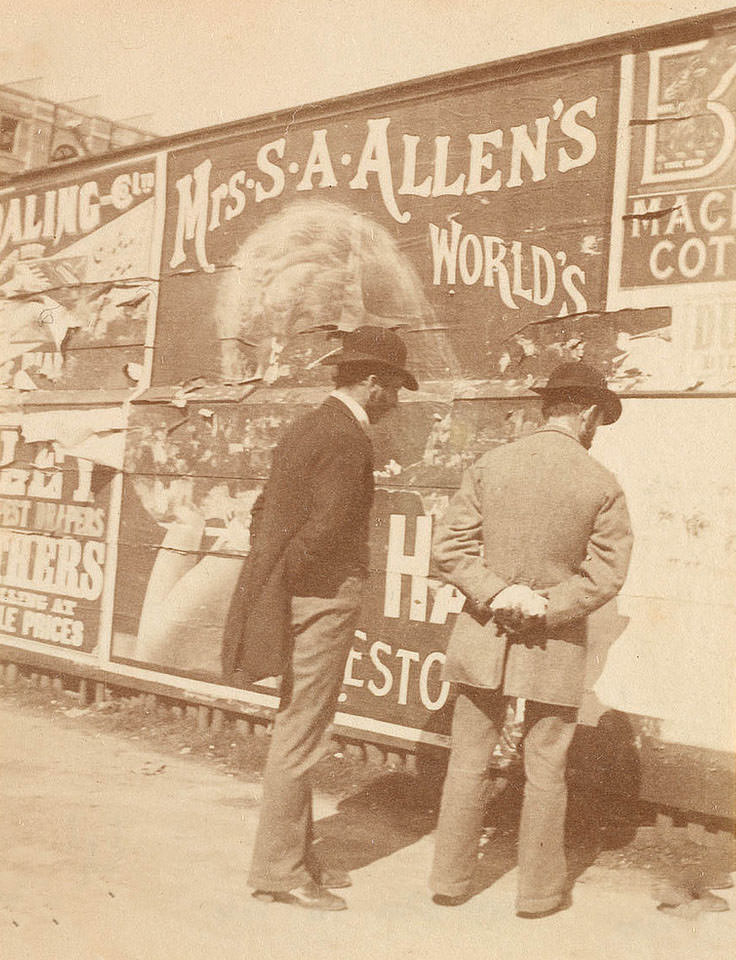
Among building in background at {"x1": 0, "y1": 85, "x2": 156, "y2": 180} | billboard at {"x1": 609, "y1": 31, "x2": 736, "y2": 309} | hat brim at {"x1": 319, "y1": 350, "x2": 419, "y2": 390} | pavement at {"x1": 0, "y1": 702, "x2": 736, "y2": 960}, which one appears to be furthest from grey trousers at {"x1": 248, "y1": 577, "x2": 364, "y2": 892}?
building in background at {"x1": 0, "y1": 85, "x2": 156, "y2": 180}

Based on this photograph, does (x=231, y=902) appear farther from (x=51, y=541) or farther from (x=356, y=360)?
(x=51, y=541)

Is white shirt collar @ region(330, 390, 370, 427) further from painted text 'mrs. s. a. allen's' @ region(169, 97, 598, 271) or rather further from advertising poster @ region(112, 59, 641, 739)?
painted text 'mrs. s. a. allen's' @ region(169, 97, 598, 271)

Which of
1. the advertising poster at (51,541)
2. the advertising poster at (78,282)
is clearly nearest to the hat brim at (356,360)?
the advertising poster at (78,282)

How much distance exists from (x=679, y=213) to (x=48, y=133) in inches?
184

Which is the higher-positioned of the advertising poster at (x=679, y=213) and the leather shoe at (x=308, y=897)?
the advertising poster at (x=679, y=213)

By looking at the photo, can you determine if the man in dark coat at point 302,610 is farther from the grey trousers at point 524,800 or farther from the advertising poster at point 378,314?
the advertising poster at point 378,314

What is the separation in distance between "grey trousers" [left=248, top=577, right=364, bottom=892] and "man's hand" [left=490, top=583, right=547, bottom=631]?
22.0 inches

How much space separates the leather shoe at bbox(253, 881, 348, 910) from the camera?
352 centimetres

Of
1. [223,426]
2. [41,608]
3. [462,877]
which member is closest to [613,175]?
[223,426]

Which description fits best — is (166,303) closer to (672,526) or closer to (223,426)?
(223,426)

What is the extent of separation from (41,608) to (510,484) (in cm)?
442

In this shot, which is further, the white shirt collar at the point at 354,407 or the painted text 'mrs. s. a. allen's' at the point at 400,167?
the painted text 'mrs. s. a. allen's' at the point at 400,167

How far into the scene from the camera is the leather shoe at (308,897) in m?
3.52

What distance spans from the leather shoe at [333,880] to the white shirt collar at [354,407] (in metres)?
1.67
